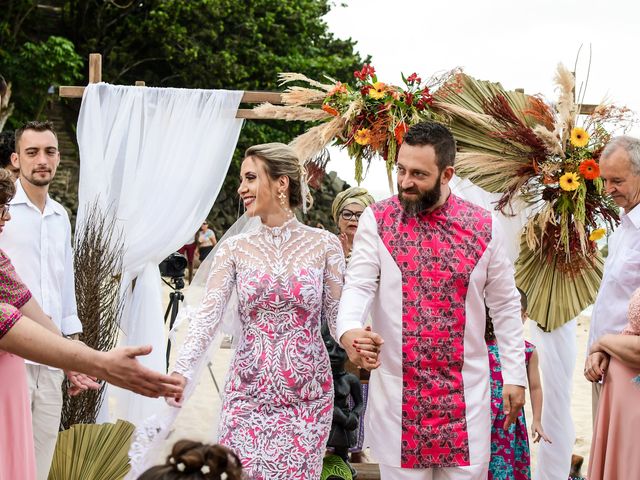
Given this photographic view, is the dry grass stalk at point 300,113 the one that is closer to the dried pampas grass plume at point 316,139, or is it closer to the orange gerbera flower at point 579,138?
the dried pampas grass plume at point 316,139

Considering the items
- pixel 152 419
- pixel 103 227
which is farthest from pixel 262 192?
pixel 103 227

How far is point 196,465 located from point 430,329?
5.62 feet

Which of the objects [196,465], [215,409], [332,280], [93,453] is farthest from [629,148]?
[215,409]

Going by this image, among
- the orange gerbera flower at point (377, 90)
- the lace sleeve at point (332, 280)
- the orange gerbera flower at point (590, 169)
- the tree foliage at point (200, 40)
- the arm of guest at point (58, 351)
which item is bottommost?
the arm of guest at point (58, 351)

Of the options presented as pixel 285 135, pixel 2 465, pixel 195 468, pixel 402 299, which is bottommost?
pixel 2 465

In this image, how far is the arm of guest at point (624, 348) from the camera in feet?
11.6

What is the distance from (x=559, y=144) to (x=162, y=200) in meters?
3.58

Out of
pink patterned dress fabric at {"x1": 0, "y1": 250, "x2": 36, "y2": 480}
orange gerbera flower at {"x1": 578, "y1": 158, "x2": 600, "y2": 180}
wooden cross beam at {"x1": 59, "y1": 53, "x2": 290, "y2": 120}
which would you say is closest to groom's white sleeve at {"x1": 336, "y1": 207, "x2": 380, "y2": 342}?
pink patterned dress fabric at {"x1": 0, "y1": 250, "x2": 36, "y2": 480}

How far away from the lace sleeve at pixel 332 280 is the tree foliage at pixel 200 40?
1996 centimetres

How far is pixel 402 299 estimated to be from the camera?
3.63m

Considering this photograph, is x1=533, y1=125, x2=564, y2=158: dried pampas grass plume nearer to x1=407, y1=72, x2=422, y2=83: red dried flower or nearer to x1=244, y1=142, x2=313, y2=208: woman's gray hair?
x1=407, y1=72, x2=422, y2=83: red dried flower

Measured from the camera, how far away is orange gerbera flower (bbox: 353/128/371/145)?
5.21 m

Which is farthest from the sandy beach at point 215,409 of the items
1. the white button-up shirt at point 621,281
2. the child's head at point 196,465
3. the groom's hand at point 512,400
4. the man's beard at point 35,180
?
the child's head at point 196,465

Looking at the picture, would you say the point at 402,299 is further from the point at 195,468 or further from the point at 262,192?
A: the point at 195,468
